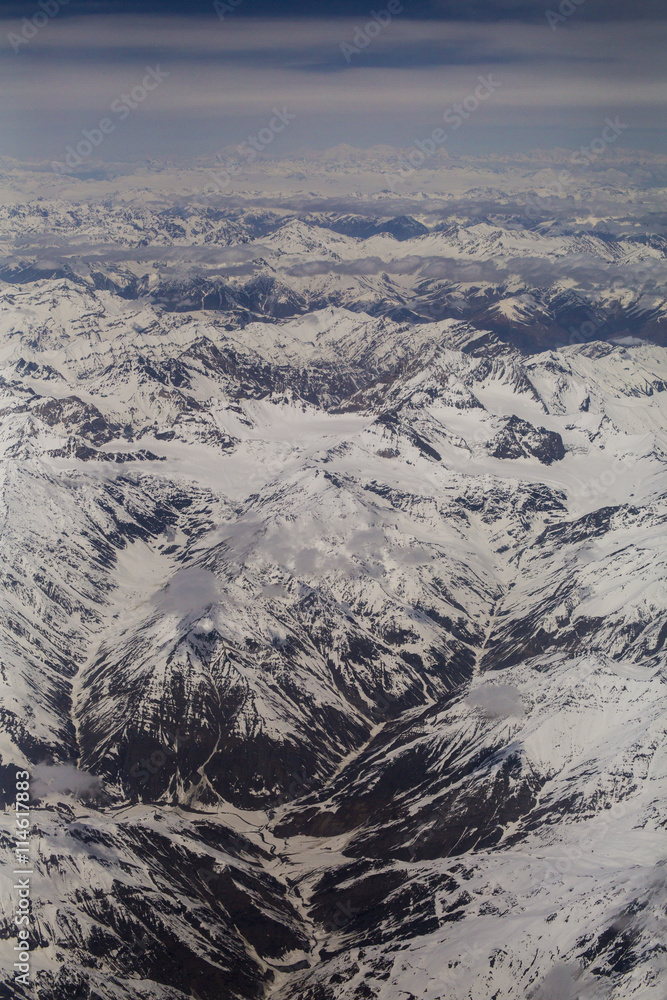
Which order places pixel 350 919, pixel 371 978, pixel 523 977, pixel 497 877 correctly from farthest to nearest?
pixel 350 919 → pixel 497 877 → pixel 371 978 → pixel 523 977

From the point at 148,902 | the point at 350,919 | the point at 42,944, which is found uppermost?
the point at 42,944

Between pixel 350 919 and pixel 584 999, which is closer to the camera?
pixel 584 999

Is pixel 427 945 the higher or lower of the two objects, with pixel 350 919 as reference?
higher

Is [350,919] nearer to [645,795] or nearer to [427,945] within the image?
[427,945]

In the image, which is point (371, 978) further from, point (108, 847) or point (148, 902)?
point (108, 847)

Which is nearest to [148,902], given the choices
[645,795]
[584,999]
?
[584,999]

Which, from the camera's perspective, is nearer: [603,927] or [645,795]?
[603,927]

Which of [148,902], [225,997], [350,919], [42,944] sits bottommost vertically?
[350,919]

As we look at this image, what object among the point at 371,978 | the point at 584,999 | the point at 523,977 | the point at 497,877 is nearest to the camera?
the point at 584,999

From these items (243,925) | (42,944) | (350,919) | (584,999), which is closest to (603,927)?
(584,999)
